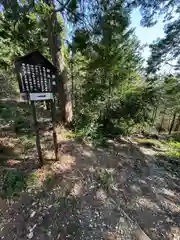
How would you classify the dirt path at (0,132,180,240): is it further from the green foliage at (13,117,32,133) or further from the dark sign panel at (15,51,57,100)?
the green foliage at (13,117,32,133)

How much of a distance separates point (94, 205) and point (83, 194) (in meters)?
0.30

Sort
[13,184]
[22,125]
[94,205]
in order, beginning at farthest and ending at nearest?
[22,125] → [13,184] → [94,205]

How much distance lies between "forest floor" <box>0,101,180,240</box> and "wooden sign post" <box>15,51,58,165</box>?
126 centimetres

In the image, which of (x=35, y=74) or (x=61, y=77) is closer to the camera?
(x=35, y=74)

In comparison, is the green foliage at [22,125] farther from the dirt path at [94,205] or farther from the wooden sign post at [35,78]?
the wooden sign post at [35,78]

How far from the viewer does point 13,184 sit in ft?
9.09

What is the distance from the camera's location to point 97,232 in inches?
86.0

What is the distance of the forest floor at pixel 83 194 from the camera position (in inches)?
86.7

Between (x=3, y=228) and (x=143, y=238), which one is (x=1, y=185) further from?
(x=143, y=238)

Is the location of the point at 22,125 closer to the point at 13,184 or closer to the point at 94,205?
the point at 13,184

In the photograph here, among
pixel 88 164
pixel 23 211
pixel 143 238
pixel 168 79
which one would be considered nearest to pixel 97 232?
pixel 143 238

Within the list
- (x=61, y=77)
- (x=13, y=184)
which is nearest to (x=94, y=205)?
(x=13, y=184)

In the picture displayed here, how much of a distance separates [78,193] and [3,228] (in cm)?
125

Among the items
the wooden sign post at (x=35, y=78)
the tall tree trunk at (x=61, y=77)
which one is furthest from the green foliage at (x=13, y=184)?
the tall tree trunk at (x=61, y=77)
